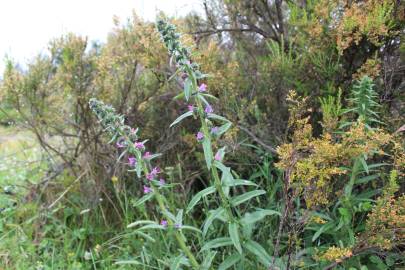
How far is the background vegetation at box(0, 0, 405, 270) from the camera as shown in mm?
2336

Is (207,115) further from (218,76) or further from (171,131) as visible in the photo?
(171,131)

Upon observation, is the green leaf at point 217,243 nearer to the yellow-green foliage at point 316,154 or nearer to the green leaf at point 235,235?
the green leaf at point 235,235

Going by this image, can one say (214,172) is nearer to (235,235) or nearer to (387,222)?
(235,235)

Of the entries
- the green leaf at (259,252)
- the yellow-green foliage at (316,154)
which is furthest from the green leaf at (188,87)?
the green leaf at (259,252)

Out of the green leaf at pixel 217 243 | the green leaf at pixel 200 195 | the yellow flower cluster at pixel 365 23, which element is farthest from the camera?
the yellow flower cluster at pixel 365 23

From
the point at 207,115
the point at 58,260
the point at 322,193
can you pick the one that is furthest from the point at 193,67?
the point at 58,260

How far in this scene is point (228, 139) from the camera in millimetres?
2992

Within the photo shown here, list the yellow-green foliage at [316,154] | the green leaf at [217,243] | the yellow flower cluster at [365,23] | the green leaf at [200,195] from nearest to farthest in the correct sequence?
the yellow-green foliage at [316,154] < the green leaf at [200,195] < the green leaf at [217,243] < the yellow flower cluster at [365,23]

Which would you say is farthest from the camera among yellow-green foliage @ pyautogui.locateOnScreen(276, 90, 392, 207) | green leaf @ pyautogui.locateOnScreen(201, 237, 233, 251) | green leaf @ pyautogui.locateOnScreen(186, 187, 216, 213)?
green leaf @ pyautogui.locateOnScreen(201, 237, 233, 251)

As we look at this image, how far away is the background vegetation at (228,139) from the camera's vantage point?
2336mm

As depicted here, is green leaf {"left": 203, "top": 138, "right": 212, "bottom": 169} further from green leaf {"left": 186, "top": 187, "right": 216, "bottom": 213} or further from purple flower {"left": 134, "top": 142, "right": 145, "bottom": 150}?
purple flower {"left": 134, "top": 142, "right": 145, "bottom": 150}

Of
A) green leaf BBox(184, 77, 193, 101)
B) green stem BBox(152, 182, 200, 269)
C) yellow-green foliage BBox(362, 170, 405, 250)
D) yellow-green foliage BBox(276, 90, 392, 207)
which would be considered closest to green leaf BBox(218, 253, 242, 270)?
green stem BBox(152, 182, 200, 269)

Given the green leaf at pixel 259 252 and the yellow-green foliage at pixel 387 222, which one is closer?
the yellow-green foliage at pixel 387 222

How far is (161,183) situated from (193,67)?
59 cm
